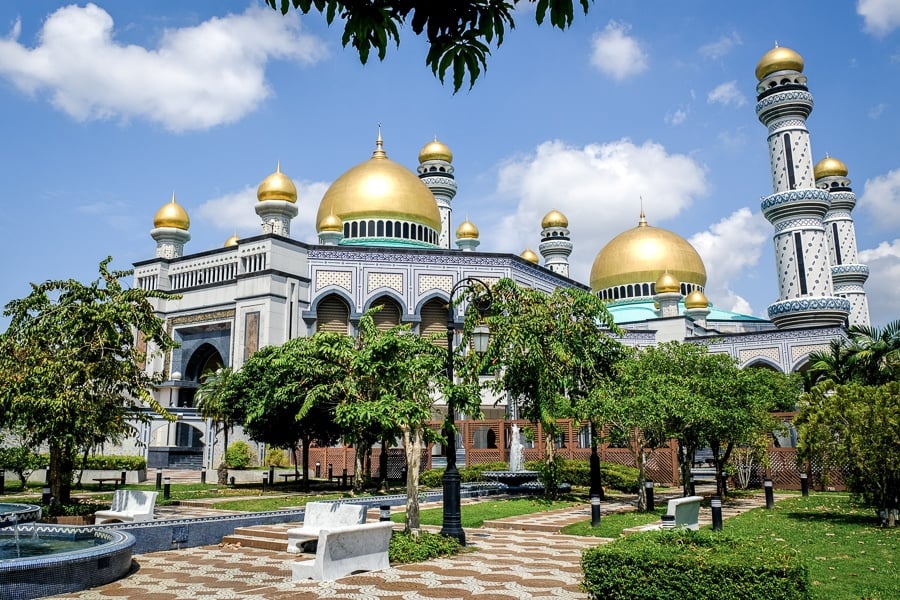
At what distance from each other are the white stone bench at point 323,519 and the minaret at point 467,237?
35832 millimetres

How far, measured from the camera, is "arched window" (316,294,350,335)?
115 ft

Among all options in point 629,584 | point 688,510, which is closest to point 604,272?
point 688,510

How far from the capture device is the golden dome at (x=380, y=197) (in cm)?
4122

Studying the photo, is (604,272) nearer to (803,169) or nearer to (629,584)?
(803,169)

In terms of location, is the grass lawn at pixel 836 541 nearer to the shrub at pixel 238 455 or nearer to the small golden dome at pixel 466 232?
A: the shrub at pixel 238 455

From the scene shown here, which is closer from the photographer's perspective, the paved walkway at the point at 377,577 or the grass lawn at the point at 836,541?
the grass lawn at the point at 836,541

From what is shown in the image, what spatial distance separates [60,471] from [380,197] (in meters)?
29.0

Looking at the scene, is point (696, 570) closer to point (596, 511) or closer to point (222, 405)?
point (596, 511)

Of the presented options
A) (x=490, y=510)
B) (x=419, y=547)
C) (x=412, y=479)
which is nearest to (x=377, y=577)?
(x=419, y=547)

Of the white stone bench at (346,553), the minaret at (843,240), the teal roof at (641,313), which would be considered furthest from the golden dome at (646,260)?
the white stone bench at (346,553)

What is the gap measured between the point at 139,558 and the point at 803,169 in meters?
39.1

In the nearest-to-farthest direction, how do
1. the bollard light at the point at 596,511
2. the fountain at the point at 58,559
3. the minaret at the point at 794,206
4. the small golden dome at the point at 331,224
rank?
1. the fountain at the point at 58,559
2. the bollard light at the point at 596,511
3. the small golden dome at the point at 331,224
4. the minaret at the point at 794,206

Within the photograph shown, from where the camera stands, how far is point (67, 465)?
14.7 m

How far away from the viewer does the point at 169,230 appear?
3756cm
